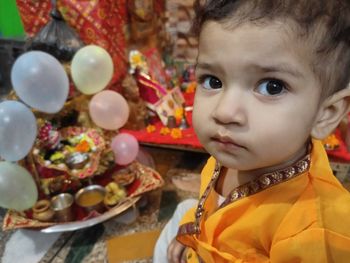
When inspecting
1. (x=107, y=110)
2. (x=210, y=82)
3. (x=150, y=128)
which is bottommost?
(x=150, y=128)

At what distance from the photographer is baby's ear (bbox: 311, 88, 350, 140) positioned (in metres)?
0.48

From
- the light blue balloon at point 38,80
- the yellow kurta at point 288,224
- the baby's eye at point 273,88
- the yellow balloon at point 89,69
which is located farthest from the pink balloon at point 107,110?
the baby's eye at point 273,88

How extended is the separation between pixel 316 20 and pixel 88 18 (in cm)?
114

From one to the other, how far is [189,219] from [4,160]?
0.64 metres

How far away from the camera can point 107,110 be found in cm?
123

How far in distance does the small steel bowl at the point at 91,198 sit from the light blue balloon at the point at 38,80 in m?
0.33

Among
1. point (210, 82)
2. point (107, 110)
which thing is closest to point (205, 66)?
point (210, 82)

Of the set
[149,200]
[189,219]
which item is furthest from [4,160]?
[189,219]

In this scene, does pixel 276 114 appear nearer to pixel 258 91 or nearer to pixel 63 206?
pixel 258 91

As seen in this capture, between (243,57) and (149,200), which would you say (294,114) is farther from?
(149,200)

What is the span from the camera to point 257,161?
18.9 inches

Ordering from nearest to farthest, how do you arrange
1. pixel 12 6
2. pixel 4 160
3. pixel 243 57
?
pixel 243 57 < pixel 4 160 < pixel 12 6

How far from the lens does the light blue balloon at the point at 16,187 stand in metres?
0.94

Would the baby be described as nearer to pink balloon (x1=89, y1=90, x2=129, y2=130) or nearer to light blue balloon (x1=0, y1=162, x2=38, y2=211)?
light blue balloon (x1=0, y1=162, x2=38, y2=211)
